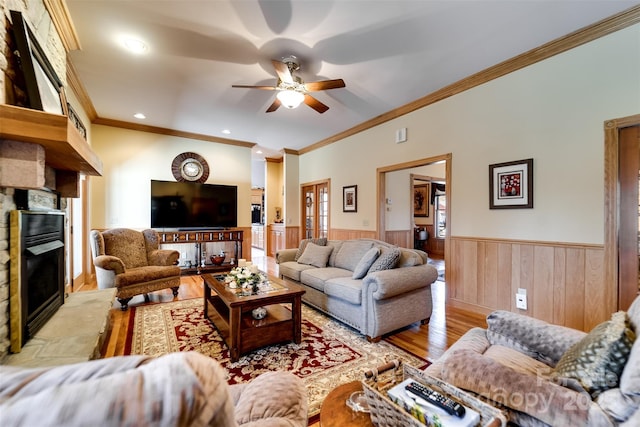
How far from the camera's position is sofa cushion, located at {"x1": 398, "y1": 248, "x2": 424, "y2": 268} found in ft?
9.22

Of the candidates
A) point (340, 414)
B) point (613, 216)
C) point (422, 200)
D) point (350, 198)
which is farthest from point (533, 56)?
point (422, 200)

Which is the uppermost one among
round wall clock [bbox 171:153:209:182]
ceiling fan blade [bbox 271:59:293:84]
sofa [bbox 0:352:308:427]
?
ceiling fan blade [bbox 271:59:293:84]

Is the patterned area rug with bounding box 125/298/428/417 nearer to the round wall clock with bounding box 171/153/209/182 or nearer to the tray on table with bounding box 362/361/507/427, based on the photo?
the tray on table with bounding box 362/361/507/427

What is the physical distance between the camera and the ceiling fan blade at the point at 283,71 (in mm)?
2585

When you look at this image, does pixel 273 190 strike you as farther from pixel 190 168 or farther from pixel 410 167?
pixel 410 167

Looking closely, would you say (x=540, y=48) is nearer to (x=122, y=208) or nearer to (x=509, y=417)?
(x=509, y=417)

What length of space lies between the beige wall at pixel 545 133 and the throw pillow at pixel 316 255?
1711 mm

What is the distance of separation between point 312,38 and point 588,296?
138 inches

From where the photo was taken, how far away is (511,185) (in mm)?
3012

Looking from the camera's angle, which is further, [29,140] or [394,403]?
[29,140]

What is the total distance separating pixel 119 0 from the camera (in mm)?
2162

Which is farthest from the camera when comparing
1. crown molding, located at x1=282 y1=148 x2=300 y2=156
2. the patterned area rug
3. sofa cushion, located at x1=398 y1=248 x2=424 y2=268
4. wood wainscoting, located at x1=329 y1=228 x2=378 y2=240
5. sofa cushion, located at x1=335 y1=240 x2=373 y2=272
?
crown molding, located at x1=282 y1=148 x2=300 y2=156

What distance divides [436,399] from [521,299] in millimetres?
2668

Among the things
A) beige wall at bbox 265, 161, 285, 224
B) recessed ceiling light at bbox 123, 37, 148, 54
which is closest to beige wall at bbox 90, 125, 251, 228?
beige wall at bbox 265, 161, 285, 224
